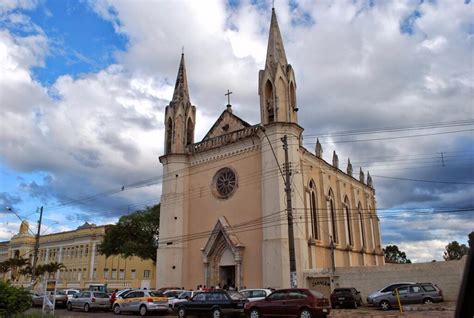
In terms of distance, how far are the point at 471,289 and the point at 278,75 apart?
32.3 m

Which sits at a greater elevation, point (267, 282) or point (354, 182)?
point (354, 182)

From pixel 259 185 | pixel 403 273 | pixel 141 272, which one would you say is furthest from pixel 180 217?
pixel 141 272

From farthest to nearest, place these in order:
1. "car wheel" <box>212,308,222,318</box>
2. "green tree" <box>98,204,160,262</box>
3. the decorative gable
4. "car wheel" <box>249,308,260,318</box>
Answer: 1. "green tree" <box>98,204,160,262</box>
2. the decorative gable
3. "car wheel" <box>212,308,222,318</box>
4. "car wheel" <box>249,308,260,318</box>

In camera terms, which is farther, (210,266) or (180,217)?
Result: (180,217)

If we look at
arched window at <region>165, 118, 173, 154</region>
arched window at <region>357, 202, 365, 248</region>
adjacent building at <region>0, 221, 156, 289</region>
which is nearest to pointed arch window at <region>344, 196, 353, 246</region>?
arched window at <region>357, 202, 365, 248</region>

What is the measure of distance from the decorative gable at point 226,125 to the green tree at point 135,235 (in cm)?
1399

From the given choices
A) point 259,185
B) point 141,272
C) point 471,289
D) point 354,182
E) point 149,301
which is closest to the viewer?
point 471,289

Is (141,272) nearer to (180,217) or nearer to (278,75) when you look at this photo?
(180,217)

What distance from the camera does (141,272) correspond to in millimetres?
63250

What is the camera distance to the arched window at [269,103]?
110 feet

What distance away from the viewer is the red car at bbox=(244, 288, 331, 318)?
18.2 meters

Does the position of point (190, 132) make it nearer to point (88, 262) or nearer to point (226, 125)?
point (226, 125)

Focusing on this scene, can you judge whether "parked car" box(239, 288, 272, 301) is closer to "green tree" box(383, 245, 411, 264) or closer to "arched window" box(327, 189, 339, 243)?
"arched window" box(327, 189, 339, 243)

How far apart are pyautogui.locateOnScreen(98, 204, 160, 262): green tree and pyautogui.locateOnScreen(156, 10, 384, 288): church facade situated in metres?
10.3
